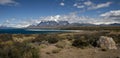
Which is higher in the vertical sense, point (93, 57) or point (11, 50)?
point (11, 50)

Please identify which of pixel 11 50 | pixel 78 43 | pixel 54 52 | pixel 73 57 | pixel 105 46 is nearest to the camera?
pixel 11 50

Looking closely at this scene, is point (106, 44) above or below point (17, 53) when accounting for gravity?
below

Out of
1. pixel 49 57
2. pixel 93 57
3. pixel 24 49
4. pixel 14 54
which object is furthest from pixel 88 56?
pixel 14 54

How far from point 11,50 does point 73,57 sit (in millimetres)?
5249

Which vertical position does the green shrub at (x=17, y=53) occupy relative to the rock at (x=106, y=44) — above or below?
above

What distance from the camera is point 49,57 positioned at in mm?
14242

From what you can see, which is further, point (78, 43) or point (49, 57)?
point (78, 43)

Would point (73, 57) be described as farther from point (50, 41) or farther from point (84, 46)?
point (50, 41)

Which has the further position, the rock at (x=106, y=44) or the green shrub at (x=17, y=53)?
the rock at (x=106, y=44)

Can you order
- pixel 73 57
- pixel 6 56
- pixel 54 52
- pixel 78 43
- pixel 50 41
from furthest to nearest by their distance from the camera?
1. pixel 50 41
2. pixel 78 43
3. pixel 54 52
4. pixel 73 57
5. pixel 6 56

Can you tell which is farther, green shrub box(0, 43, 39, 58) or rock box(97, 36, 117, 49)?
rock box(97, 36, 117, 49)

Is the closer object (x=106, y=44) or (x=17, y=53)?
(x=17, y=53)

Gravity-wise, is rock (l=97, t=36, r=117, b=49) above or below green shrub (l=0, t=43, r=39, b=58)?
below

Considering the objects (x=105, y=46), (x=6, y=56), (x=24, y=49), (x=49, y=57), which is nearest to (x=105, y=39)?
(x=105, y=46)
